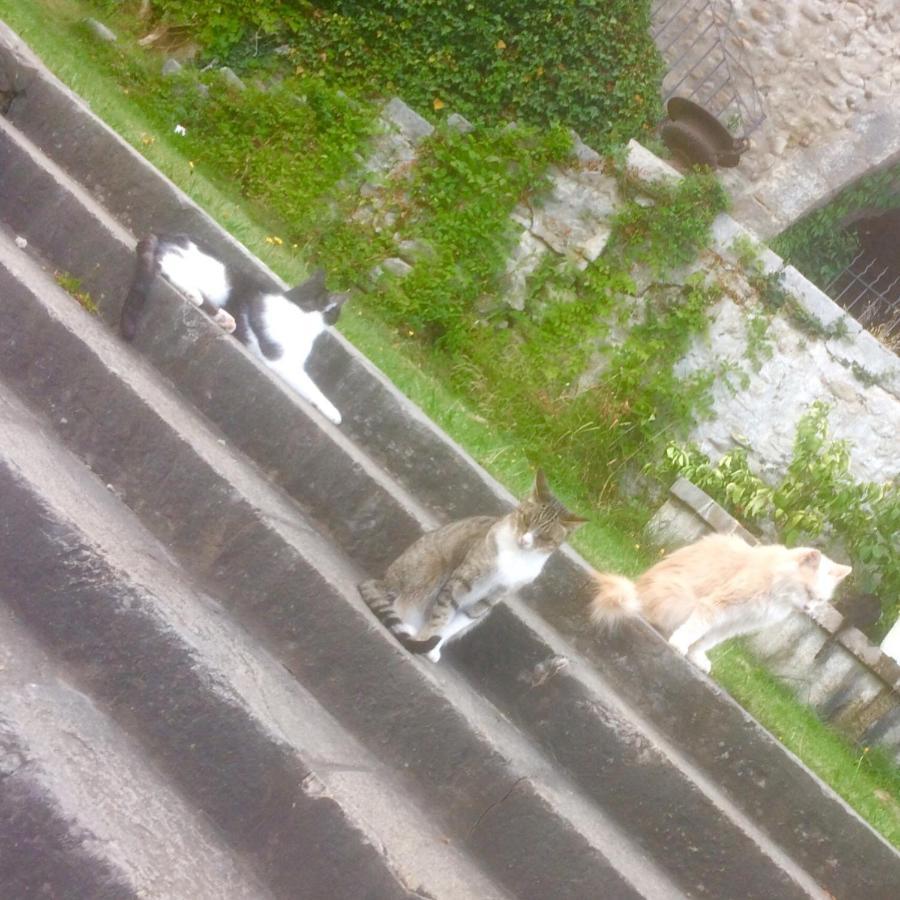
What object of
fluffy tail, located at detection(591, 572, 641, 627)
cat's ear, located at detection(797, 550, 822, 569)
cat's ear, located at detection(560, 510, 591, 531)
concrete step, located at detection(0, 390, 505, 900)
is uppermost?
cat's ear, located at detection(797, 550, 822, 569)

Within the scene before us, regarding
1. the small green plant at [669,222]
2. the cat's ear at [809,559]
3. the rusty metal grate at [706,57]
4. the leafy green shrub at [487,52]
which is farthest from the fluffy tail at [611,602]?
the rusty metal grate at [706,57]

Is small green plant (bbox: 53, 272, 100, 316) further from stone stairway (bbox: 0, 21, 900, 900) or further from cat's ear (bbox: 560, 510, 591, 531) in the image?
cat's ear (bbox: 560, 510, 591, 531)

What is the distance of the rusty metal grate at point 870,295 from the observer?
9.18 metres

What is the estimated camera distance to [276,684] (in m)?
3.04

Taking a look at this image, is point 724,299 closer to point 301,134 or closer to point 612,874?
point 301,134

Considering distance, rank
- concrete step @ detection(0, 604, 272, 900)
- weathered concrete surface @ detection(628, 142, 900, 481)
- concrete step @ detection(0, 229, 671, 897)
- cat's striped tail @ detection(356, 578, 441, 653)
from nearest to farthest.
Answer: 1. concrete step @ detection(0, 604, 272, 900)
2. concrete step @ detection(0, 229, 671, 897)
3. cat's striped tail @ detection(356, 578, 441, 653)
4. weathered concrete surface @ detection(628, 142, 900, 481)

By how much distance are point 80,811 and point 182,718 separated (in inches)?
17.6

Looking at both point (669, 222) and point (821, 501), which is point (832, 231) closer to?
point (669, 222)

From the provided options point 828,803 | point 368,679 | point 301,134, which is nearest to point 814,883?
point 828,803

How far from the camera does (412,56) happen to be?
8664mm

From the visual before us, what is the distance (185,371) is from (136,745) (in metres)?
1.58

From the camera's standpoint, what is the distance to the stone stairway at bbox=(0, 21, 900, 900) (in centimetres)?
265

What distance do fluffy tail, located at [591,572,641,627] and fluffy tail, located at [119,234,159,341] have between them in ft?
6.62

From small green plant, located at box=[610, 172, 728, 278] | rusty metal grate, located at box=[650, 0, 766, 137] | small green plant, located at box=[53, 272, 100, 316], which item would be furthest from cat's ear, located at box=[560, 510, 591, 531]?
rusty metal grate, located at box=[650, 0, 766, 137]
